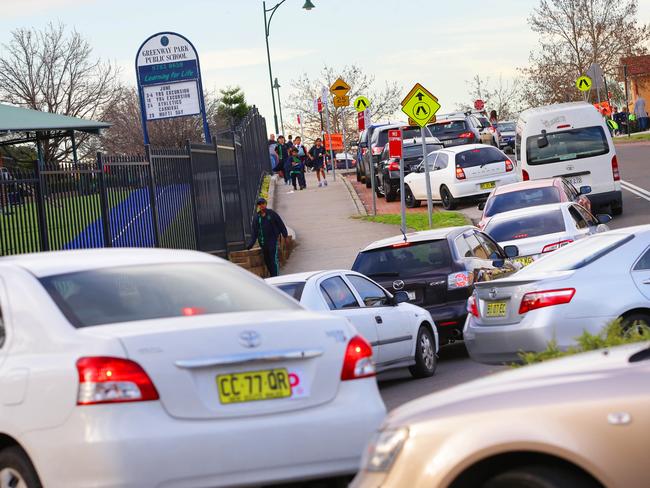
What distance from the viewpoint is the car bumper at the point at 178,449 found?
5945mm

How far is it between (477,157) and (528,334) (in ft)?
72.3

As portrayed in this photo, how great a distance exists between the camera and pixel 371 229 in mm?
30297

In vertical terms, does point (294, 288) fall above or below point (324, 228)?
above

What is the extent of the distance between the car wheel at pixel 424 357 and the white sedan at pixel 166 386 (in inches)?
286

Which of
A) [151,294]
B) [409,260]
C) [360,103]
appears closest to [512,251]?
[409,260]

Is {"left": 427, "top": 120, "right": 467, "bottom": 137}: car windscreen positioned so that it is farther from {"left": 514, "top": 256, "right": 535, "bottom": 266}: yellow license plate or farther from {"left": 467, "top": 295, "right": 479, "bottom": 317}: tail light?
{"left": 467, "top": 295, "right": 479, "bottom": 317}: tail light

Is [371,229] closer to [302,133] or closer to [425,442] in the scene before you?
[425,442]

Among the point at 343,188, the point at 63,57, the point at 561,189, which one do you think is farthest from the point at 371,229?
the point at 63,57

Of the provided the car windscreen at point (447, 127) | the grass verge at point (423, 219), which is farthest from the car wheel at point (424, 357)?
the car windscreen at point (447, 127)

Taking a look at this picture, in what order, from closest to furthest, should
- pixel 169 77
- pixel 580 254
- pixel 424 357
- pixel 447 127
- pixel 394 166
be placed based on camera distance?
1. pixel 580 254
2. pixel 424 357
3. pixel 169 77
4. pixel 394 166
5. pixel 447 127

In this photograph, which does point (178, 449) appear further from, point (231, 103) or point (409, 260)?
point (231, 103)

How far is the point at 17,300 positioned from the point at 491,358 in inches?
242

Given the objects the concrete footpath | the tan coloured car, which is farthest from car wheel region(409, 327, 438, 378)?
the concrete footpath

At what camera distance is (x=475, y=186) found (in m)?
32.8
